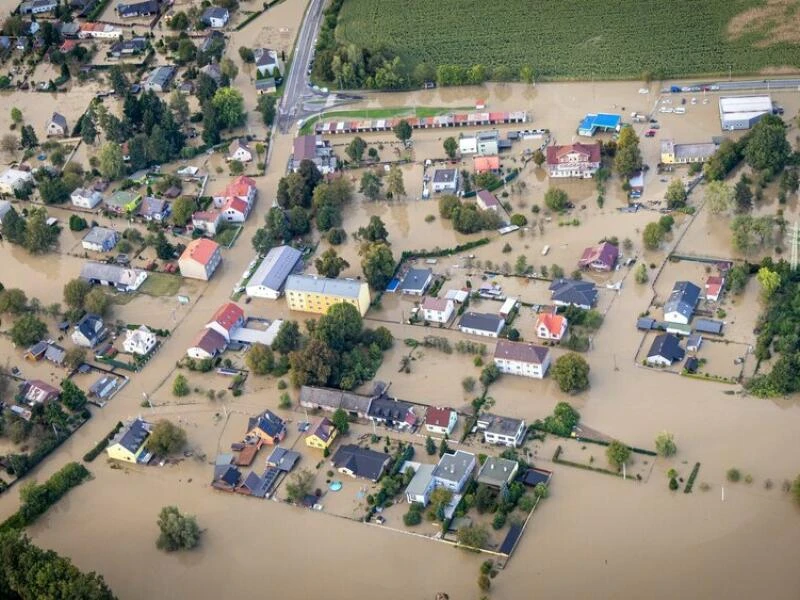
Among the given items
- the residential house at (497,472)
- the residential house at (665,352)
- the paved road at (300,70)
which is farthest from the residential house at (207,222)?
the residential house at (665,352)

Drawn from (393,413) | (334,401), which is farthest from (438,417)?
(334,401)

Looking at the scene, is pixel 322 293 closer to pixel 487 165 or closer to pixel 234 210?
pixel 234 210

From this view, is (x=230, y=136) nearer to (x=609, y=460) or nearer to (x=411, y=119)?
(x=411, y=119)

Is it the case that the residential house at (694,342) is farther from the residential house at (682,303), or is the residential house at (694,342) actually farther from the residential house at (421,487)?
the residential house at (421,487)

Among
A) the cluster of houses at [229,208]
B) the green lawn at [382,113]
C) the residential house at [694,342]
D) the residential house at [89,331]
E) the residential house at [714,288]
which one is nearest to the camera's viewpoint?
the residential house at [694,342]

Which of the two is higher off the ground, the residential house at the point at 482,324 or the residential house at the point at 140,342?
the residential house at the point at 482,324

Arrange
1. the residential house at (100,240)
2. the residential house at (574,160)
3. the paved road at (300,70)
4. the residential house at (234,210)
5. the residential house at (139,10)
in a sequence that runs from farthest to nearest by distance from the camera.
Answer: the residential house at (139,10), the paved road at (300,70), the residential house at (574,160), the residential house at (234,210), the residential house at (100,240)

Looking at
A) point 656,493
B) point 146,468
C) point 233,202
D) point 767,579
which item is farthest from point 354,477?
point 233,202
